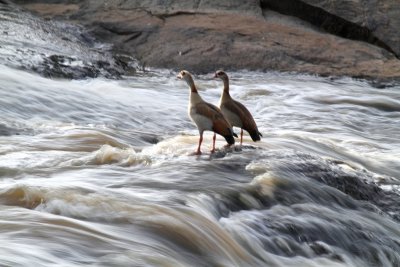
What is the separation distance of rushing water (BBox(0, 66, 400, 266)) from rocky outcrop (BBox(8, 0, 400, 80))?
3720mm

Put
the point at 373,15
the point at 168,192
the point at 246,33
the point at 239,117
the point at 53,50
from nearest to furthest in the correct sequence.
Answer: the point at 168,192, the point at 239,117, the point at 53,50, the point at 246,33, the point at 373,15

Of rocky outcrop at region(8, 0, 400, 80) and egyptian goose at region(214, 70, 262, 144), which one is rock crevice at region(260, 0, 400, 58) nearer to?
rocky outcrop at region(8, 0, 400, 80)

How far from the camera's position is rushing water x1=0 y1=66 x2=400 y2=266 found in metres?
5.02

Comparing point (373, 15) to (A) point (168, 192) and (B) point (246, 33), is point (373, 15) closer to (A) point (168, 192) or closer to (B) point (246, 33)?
(B) point (246, 33)

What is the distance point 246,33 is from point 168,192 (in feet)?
29.9

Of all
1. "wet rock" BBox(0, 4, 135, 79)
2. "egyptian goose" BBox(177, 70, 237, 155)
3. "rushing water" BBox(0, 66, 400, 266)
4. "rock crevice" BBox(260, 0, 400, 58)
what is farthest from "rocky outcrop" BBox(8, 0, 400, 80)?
"egyptian goose" BBox(177, 70, 237, 155)

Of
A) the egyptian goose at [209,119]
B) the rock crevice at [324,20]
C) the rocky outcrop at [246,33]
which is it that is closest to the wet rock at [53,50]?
the rocky outcrop at [246,33]

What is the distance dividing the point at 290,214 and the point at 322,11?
1051 centimetres

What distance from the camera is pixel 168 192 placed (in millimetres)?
6047

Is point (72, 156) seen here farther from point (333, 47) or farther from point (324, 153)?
point (333, 47)

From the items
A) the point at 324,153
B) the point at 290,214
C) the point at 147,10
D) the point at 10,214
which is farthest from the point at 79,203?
the point at 147,10

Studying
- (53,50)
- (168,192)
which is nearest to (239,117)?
(168,192)

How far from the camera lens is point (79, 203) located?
18.1 ft

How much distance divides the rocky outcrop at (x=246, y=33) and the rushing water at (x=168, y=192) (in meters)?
3.72
